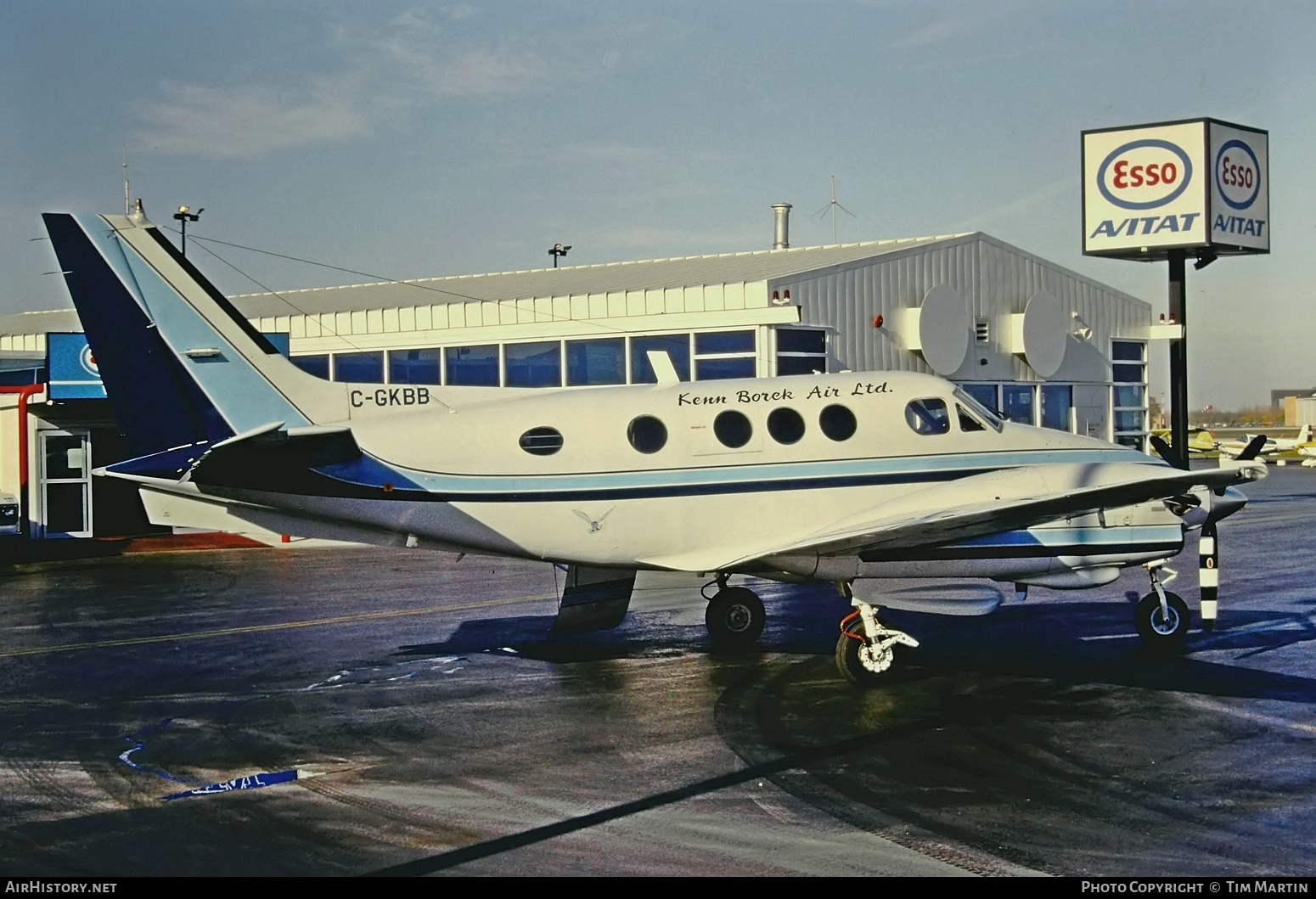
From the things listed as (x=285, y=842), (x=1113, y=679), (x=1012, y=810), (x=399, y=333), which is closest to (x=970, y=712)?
(x=1113, y=679)

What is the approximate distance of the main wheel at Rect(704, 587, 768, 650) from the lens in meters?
17.0

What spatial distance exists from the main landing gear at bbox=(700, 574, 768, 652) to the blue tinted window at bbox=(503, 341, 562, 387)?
61.1 feet

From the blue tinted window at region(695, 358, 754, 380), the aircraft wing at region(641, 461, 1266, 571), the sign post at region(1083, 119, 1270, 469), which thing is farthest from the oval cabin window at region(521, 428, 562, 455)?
the sign post at region(1083, 119, 1270, 469)

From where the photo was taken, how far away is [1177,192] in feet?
→ 101

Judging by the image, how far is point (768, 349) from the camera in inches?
1293

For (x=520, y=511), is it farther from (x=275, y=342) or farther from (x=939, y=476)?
(x=275, y=342)

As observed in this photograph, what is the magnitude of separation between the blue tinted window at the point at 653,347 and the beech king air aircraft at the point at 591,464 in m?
17.8

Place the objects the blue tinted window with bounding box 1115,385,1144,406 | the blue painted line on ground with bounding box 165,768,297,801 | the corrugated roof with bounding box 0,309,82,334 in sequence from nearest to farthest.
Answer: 1. the blue painted line on ground with bounding box 165,768,297,801
2. the blue tinted window with bounding box 1115,385,1144,406
3. the corrugated roof with bounding box 0,309,82,334

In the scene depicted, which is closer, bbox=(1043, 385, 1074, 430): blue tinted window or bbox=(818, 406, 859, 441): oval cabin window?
bbox=(818, 406, 859, 441): oval cabin window

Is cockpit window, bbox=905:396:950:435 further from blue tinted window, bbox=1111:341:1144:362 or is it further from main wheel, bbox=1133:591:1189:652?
blue tinted window, bbox=1111:341:1144:362

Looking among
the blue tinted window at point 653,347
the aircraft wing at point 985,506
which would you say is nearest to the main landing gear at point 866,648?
the aircraft wing at point 985,506

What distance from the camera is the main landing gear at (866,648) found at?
1443 centimetres

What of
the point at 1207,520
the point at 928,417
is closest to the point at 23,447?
the point at 928,417

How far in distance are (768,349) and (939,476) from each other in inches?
682
